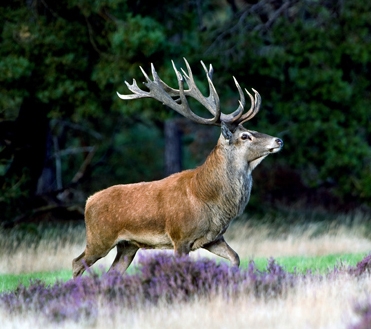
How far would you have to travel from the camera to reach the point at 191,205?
968 cm

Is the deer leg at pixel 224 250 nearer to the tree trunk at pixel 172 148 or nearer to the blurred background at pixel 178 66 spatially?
the blurred background at pixel 178 66

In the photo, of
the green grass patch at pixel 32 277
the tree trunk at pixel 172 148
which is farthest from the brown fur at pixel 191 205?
the tree trunk at pixel 172 148

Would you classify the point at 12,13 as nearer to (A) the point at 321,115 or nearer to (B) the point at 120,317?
(A) the point at 321,115

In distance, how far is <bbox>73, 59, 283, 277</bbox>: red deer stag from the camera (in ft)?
31.7

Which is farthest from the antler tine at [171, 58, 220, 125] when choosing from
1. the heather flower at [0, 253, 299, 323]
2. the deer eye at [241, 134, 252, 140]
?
the heather flower at [0, 253, 299, 323]

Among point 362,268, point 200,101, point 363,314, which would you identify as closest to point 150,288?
point 363,314

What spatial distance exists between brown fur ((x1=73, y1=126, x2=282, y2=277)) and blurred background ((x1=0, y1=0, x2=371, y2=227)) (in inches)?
207

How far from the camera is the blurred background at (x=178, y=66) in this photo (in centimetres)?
1560

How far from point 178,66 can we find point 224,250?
23.9ft

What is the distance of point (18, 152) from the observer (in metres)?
16.6

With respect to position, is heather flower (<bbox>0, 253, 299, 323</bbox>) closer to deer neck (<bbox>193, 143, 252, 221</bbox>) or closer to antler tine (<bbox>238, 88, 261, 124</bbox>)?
deer neck (<bbox>193, 143, 252, 221</bbox>)

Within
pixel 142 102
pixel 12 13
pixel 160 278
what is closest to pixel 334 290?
pixel 160 278

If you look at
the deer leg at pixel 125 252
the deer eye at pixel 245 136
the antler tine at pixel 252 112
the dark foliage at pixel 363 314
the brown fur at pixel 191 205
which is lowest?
the deer leg at pixel 125 252

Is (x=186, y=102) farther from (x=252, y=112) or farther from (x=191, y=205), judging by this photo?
(x=191, y=205)
